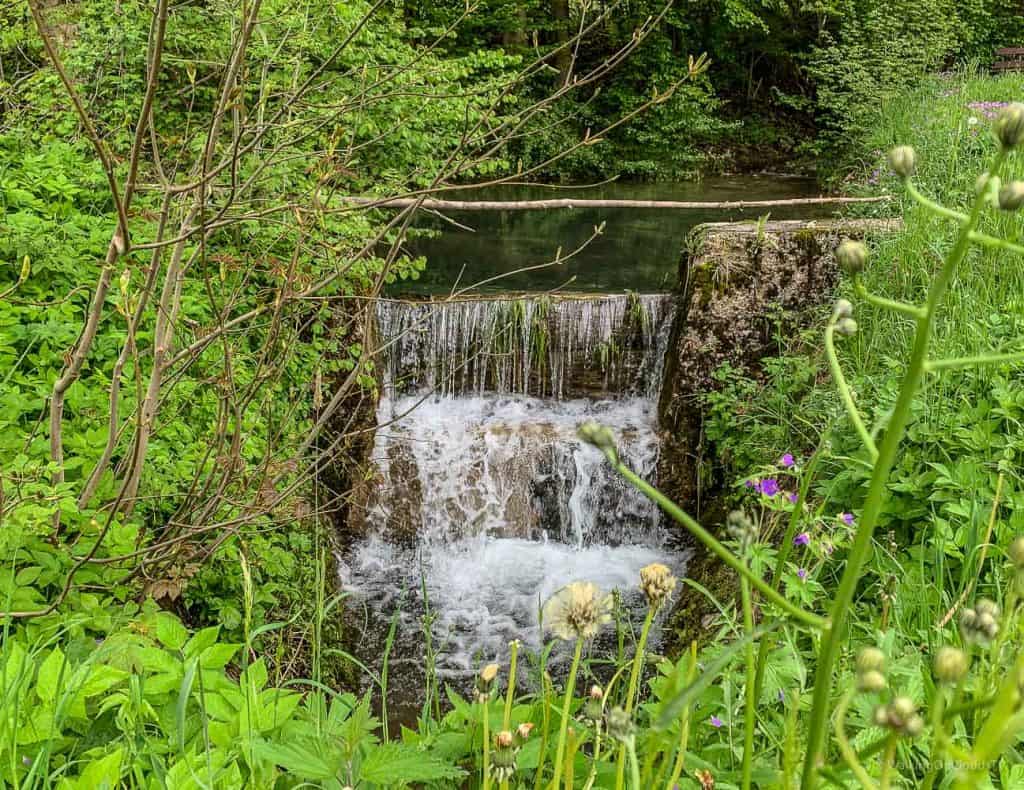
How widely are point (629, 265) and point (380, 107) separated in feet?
12.1

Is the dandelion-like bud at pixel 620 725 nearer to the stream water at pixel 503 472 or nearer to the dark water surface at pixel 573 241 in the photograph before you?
the stream water at pixel 503 472

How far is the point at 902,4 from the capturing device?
1484 centimetres

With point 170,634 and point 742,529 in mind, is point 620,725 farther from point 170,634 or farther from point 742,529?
point 170,634

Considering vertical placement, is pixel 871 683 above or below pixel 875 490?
below

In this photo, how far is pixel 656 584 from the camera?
875 mm

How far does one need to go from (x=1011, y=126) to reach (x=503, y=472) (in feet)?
Result: 18.2

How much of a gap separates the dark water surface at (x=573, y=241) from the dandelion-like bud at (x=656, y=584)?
5769 millimetres

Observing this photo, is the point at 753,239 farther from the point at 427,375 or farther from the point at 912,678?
the point at 912,678

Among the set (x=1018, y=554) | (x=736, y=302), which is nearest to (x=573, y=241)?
(x=736, y=302)

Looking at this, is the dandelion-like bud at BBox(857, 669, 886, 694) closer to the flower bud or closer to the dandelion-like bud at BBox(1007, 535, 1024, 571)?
the flower bud

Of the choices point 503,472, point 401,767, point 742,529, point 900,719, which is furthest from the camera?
point 503,472

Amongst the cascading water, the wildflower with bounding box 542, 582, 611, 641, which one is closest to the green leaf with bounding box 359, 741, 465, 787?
the wildflower with bounding box 542, 582, 611, 641

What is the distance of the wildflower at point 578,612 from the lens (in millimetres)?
881

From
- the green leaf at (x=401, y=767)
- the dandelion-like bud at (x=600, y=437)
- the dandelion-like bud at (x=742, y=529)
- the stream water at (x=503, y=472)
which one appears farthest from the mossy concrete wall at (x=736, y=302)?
the dandelion-like bud at (x=600, y=437)
